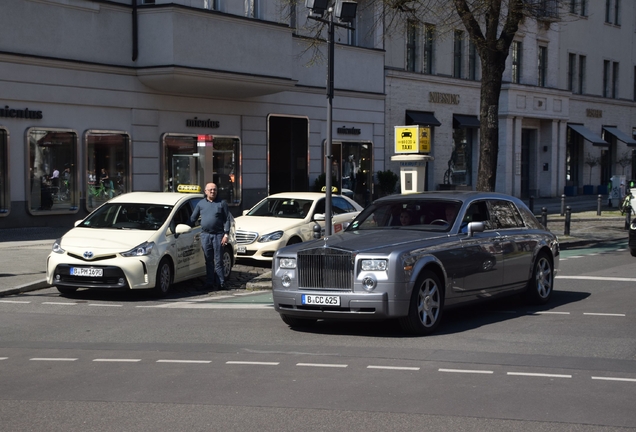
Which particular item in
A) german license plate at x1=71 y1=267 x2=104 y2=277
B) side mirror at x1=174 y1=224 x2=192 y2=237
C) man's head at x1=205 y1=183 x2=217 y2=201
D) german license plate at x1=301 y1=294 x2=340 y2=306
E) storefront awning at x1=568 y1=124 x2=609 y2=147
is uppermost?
storefront awning at x1=568 y1=124 x2=609 y2=147

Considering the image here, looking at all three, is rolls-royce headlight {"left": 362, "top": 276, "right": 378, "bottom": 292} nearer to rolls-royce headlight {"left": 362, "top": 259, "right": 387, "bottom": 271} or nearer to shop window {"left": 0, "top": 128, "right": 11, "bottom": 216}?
rolls-royce headlight {"left": 362, "top": 259, "right": 387, "bottom": 271}

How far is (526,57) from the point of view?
43.7 metres

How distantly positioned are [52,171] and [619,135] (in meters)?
36.3

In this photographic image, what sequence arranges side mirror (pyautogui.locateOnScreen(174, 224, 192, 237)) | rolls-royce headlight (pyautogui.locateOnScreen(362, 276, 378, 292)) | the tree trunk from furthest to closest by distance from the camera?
the tree trunk
side mirror (pyautogui.locateOnScreen(174, 224, 192, 237))
rolls-royce headlight (pyautogui.locateOnScreen(362, 276, 378, 292))

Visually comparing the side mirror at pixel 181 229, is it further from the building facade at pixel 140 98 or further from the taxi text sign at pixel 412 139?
the taxi text sign at pixel 412 139

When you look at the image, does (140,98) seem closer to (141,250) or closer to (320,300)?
(141,250)

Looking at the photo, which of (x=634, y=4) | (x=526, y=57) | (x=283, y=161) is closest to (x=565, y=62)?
(x=526, y=57)

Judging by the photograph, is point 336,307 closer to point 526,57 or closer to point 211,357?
point 211,357

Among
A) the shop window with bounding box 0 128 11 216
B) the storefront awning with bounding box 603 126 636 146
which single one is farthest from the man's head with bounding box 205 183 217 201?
the storefront awning with bounding box 603 126 636 146

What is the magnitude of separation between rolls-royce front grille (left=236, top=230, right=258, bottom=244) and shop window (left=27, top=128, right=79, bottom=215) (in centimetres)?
780

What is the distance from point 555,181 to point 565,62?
20.1 feet

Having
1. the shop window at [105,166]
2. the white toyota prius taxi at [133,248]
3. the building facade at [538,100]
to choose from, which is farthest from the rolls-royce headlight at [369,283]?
the building facade at [538,100]

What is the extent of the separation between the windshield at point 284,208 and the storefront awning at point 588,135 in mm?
32021

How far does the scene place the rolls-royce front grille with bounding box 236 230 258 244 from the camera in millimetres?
17625
